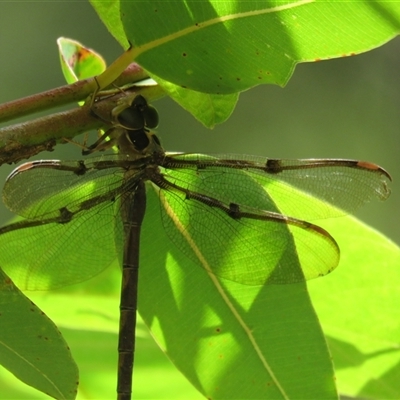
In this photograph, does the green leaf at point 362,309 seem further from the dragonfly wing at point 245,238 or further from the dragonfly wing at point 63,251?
the dragonfly wing at point 63,251

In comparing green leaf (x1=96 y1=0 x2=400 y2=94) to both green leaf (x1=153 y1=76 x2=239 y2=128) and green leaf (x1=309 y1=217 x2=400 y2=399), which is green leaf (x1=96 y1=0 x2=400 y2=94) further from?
green leaf (x1=309 y1=217 x2=400 y2=399)

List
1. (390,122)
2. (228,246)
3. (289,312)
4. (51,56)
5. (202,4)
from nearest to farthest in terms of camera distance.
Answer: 1. (202,4)
2. (289,312)
3. (228,246)
4. (51,56)
5. (390,122)

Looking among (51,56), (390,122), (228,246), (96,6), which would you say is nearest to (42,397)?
(228,246)

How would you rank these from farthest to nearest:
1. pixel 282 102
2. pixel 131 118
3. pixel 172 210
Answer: pixel 282 102
pixel 172 210
pixel 131 118

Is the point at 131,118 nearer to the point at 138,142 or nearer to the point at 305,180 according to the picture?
the point at 138,142

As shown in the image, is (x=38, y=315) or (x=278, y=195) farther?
(x=278, y=195)

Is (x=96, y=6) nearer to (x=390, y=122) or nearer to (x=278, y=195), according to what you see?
(x=278, y=195)

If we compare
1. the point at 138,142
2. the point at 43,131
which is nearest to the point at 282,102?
the point at 138,142

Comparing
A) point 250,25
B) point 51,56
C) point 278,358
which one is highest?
point 250,25
